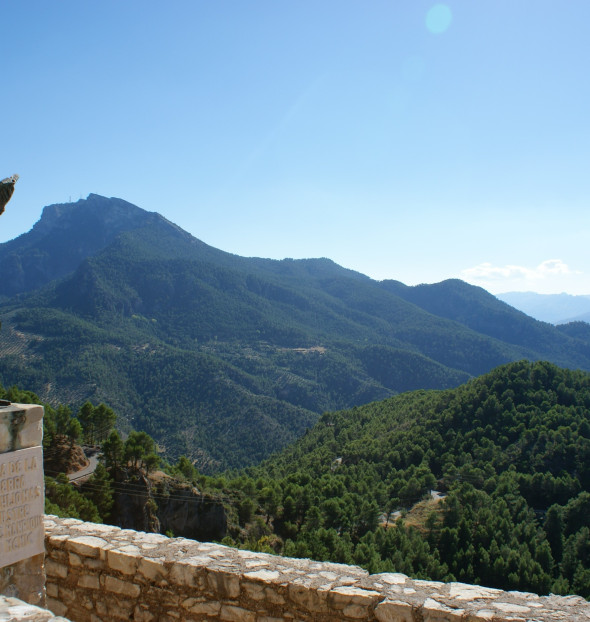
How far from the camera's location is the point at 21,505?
4.13 meters

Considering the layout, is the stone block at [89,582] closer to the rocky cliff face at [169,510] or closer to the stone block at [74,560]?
the stone block at [74,560]

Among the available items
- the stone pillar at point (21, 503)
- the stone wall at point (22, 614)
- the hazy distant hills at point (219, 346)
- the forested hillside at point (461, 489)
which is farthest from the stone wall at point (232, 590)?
the hazy distant hills at point (219, 346)

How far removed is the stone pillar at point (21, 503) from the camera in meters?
3.98

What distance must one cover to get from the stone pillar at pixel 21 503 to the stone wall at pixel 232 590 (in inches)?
22.6

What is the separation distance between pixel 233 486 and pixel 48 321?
343ft

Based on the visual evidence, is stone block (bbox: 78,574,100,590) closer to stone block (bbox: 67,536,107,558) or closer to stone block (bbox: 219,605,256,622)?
stone block (bbox: 67,536,107,558)

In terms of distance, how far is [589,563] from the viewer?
30438 mm

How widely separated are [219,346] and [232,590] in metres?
142

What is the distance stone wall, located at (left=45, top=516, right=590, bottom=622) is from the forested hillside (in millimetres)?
14955

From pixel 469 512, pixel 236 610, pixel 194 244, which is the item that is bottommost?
pixel 469 512

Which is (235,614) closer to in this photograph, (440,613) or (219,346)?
(440,613)

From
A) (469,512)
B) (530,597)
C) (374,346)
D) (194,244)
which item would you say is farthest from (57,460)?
(194,244)

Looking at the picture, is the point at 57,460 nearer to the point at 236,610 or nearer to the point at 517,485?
the point at 236,610

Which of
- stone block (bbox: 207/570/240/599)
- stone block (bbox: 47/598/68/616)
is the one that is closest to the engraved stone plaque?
stone block (bbox: 47/598/68/616)
